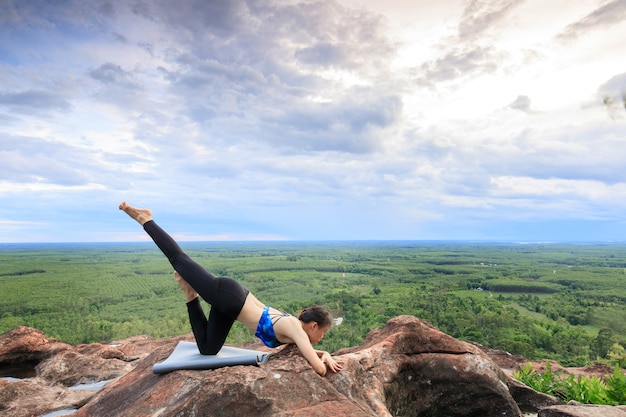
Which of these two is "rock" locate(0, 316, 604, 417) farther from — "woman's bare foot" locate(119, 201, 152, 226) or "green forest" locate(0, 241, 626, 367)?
"green forest" locate(0, 241, 626, 367)

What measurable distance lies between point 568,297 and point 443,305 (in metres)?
42.6

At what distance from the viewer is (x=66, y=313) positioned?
214 ft

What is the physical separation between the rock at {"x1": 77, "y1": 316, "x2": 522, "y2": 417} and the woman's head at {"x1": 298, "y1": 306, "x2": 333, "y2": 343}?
1.21 ft

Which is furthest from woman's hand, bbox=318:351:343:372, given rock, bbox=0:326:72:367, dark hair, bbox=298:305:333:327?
rock, bbox=0:326:72:367

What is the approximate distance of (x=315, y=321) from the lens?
6.06m

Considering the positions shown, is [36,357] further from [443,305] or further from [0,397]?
[443,305]

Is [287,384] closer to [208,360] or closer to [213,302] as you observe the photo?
[208,360]

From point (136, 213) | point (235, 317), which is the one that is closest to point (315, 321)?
point (235, 317)

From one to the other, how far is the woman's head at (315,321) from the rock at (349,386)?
0.37m

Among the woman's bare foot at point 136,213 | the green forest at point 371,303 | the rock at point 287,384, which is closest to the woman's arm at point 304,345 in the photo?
the rock at point 287,384

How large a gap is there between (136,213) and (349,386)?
4614 millimetres

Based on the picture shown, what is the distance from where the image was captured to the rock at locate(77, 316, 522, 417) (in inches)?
192

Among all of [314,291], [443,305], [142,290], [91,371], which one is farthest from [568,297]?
[91,371]

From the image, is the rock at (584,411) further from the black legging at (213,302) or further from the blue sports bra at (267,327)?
the black legging at (213,302)
